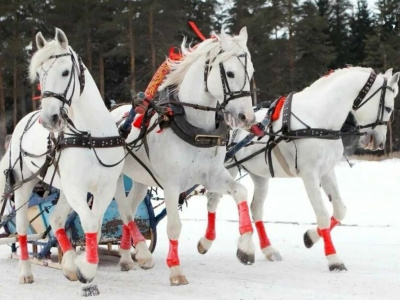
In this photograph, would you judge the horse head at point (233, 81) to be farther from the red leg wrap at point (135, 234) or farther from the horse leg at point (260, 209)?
the horse leg at point (260, 209)

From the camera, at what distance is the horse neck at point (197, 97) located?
5.43 meters

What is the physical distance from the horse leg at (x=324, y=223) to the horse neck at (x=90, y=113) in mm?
2288

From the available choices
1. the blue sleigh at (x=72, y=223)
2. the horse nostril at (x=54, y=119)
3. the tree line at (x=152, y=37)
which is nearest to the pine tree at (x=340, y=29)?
the tree line at (x=152, y=37)

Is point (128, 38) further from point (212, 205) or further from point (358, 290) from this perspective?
point (358, 290)

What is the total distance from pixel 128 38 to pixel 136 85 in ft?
6.01

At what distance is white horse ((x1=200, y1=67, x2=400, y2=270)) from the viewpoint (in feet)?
20.5

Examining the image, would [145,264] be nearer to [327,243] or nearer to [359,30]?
[327,243]

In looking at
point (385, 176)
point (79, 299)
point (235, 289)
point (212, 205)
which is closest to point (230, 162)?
point (212, 205)

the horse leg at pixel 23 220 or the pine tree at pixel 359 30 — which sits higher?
the pine tree at pixel 359 30

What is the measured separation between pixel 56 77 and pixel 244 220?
6.64 ft

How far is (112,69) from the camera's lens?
90.0 feet

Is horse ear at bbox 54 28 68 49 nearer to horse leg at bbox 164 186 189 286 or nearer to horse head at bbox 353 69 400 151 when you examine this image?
horse leg at bbox 164 186 189 286

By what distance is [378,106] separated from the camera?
6566 mm

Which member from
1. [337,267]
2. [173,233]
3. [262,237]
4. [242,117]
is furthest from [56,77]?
[262,237]
